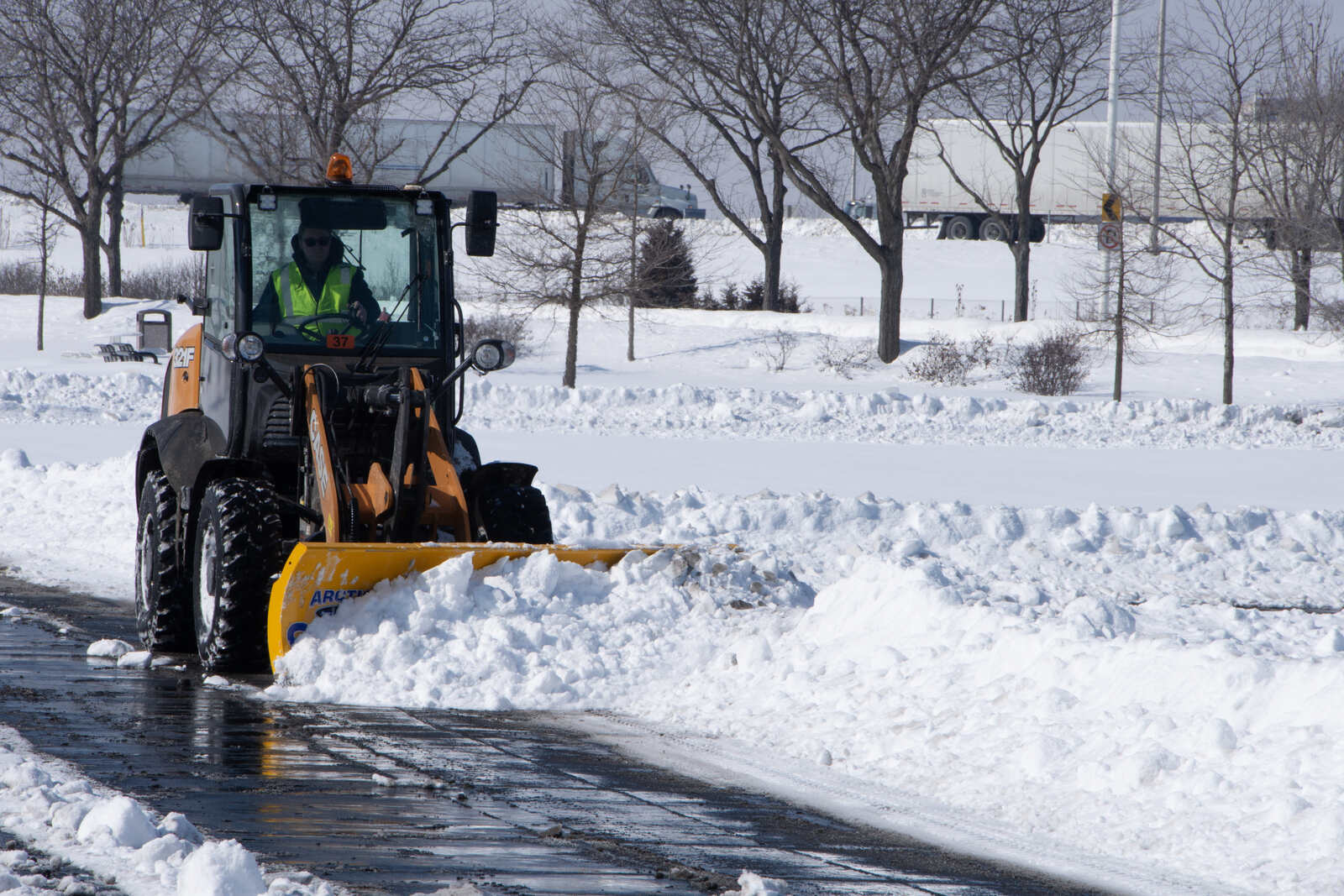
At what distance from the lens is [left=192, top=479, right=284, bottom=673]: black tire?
6832mm

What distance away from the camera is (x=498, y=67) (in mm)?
33562

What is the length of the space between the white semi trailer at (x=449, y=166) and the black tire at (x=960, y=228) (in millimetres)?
10008

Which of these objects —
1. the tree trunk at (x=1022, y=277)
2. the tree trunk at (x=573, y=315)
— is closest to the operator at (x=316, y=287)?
the tree trunk at (x=573, y=315)

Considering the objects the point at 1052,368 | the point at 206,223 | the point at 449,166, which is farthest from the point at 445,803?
the point at 449,166

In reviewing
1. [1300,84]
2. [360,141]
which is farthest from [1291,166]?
[360,141]

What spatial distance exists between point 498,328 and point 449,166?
12.6 meters

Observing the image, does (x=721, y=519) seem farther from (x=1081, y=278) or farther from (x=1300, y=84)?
(x=1081, y=278)

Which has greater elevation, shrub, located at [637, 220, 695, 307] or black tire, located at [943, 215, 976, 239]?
black tire, located at [943, 215, 976, 239]

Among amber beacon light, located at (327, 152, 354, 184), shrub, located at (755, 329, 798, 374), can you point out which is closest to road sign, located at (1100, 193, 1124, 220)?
shrub, located at (755, 329, 798, 374)

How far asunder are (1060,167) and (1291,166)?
25.4 m

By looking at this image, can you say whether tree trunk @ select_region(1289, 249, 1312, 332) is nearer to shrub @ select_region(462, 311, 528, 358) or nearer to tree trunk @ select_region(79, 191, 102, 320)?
shrub @ select_region(462, 311, 528, 358)

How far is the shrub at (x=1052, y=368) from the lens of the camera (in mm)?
28062

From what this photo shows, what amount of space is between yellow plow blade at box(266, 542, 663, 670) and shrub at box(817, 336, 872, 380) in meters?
24.8

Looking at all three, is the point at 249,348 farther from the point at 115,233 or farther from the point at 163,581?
the point at 115,233
